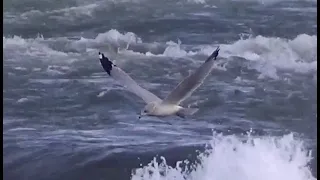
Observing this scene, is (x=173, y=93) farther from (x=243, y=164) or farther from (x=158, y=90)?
(x=243, y=164)

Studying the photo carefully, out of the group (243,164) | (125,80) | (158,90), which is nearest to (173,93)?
(158,90)

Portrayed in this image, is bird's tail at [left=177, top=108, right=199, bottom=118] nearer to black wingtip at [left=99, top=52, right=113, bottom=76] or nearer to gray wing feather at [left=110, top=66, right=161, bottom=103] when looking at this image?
gray wing feather at [left=110, top=66, right=161, bottom=103]

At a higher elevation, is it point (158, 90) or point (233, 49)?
point (233, 49)

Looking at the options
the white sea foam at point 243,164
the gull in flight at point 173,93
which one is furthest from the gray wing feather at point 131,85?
the white sea foam at point 243,164

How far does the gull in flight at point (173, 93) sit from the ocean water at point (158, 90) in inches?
0.8

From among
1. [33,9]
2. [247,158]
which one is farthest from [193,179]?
[33,9]

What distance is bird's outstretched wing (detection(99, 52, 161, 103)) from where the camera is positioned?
181 cm

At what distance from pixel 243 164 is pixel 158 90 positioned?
379 mm

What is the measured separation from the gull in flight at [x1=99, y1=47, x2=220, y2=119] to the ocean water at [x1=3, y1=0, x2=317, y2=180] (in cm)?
2

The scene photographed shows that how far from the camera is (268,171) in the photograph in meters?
1.76

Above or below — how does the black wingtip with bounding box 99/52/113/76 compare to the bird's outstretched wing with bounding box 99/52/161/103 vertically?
above

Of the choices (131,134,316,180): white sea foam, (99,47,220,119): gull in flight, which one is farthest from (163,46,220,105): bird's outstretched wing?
(131,134,316,180): white sea foam

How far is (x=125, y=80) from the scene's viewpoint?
1.82m

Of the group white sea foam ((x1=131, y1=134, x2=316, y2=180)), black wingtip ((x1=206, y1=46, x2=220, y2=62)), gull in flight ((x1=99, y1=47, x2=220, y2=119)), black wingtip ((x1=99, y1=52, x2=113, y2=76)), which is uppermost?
black wingtip ((x1=206, y1=46, x2=220, y2=62))
